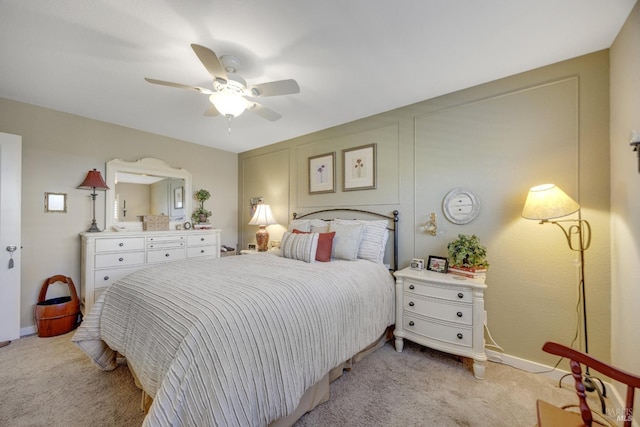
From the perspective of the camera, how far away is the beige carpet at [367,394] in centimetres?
156

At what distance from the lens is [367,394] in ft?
5.82

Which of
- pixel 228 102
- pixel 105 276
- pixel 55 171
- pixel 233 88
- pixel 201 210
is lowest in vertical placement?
pixel 105 276

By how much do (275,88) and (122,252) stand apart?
2.80 meters

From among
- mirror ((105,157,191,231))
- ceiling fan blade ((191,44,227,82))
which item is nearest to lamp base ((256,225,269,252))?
mirror ((105,157,191,231))

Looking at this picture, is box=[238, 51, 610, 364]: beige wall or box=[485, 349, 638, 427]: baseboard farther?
box=[238, 51, 610, 364]: beige wall

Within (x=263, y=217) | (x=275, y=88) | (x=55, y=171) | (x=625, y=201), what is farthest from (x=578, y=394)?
(x=55, y=171)

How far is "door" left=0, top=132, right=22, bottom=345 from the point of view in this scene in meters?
2.46

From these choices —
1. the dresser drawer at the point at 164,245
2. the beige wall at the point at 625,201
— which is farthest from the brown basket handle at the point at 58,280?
the beige wall at the point at 625,201

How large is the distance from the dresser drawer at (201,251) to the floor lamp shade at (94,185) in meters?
1.11

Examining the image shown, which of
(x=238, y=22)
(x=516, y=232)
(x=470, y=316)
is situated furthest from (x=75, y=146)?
(x=516, y=232)

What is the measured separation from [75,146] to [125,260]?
1541 mm

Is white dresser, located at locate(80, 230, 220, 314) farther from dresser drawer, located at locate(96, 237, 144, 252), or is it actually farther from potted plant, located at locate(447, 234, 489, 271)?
potted plant, located at locate(447, 234, 489, 271)

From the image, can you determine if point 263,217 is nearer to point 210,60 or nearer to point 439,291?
point 210,60

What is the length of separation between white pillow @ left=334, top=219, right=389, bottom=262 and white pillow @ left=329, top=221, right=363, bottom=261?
0.08m
